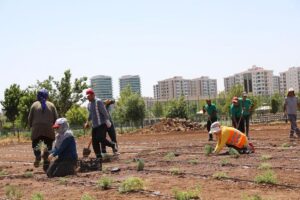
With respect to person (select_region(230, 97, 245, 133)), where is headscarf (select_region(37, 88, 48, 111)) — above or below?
above

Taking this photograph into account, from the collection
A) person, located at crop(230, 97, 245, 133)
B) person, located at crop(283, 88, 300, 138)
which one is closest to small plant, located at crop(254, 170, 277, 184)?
person, located at crop(230, 97, 245, 133)

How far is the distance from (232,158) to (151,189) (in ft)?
13.6

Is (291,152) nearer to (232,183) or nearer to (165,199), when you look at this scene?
(232,183)

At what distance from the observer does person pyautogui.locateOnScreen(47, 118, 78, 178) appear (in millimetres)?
10359

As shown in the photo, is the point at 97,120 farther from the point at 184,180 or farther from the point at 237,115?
the point at 237,115

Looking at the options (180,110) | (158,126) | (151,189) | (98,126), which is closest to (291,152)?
(98,126)

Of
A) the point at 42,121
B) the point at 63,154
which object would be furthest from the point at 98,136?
the point at 63,154

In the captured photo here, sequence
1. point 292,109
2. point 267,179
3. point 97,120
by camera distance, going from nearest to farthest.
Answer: point 267,179, point 97,120, point 292,109

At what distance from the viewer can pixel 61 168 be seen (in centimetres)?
1036

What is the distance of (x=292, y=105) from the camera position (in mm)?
17719

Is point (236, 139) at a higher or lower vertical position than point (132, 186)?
higher

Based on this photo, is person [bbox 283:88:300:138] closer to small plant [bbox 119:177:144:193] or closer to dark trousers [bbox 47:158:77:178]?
dark trousers [bbox 47:158:77:178]

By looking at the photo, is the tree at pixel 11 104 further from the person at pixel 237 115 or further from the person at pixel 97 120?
the person at pixel 97 120

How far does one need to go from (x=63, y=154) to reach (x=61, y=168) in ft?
0.90
